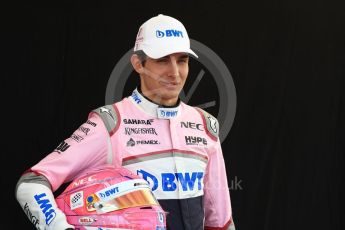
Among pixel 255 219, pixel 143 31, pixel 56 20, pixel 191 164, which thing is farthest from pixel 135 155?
pixel 255 219

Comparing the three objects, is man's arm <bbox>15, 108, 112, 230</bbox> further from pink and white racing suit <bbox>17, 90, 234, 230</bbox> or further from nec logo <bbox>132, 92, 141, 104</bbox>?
nec logo <bbox>132, 92, 141, 104</bbox>

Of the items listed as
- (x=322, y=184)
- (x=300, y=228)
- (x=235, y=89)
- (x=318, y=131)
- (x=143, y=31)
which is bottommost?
(x=300, y=228)

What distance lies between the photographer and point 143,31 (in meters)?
2.08

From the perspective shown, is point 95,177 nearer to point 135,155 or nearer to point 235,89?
point 135,155

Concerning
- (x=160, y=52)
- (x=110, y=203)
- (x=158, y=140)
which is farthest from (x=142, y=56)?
(x=110, y=203)

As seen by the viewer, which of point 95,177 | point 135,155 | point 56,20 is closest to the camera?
point 95,177

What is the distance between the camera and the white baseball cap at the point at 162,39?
6.56 ft

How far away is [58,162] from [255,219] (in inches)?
58.7

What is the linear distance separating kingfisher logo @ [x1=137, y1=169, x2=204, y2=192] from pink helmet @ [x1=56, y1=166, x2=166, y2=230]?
0.15 meters

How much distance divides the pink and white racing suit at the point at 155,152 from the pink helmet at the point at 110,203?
109 millimetres

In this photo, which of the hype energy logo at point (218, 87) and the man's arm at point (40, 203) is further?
the hype energy logo at point (218, 87)

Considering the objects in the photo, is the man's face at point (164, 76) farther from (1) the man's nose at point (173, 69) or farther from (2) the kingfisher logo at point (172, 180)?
(2) the kingfisher logo at point (172, 180)

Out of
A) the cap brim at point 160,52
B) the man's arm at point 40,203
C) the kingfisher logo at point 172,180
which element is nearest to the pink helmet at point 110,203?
the man's arm at point 40,203

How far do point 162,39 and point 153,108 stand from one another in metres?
0.24
